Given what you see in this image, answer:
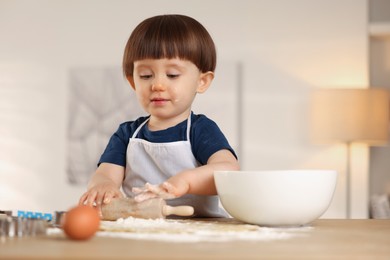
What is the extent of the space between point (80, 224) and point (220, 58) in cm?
387

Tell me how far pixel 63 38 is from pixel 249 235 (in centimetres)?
424

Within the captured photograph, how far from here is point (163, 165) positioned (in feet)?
4.70

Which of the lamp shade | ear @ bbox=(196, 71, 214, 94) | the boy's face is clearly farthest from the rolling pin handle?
the lamp shade

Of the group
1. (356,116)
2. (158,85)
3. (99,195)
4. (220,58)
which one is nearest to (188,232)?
(99,195)

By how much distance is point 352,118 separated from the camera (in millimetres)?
3920

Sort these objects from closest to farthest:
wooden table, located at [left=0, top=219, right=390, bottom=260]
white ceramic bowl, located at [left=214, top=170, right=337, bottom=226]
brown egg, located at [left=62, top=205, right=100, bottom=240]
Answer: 1. wooden table, located at [left=0, top=219, right=390, bottom=260]
2. brown egg, located at [left=62, top=205, right=100, bottom=240]
3. white ceramic bowl, located at [left=214, top=170, right=337, bottom=226]

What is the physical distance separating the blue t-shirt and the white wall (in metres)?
2.98

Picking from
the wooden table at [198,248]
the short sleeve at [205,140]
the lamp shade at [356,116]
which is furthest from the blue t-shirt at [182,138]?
the lamp shade at [356,116]

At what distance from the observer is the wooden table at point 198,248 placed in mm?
620

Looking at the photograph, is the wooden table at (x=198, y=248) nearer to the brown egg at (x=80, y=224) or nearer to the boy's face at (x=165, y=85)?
the brown egg at (x=80, y=224)

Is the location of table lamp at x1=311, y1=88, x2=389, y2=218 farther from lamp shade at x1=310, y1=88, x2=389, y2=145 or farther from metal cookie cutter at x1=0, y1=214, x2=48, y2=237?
metal cookie cutter at x1=0, y1=214, x2=48, y2=237

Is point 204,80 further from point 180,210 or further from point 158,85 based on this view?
point 180,210

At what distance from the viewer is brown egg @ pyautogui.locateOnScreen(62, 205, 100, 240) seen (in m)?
0.74

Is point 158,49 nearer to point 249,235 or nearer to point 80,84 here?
point 249,235
